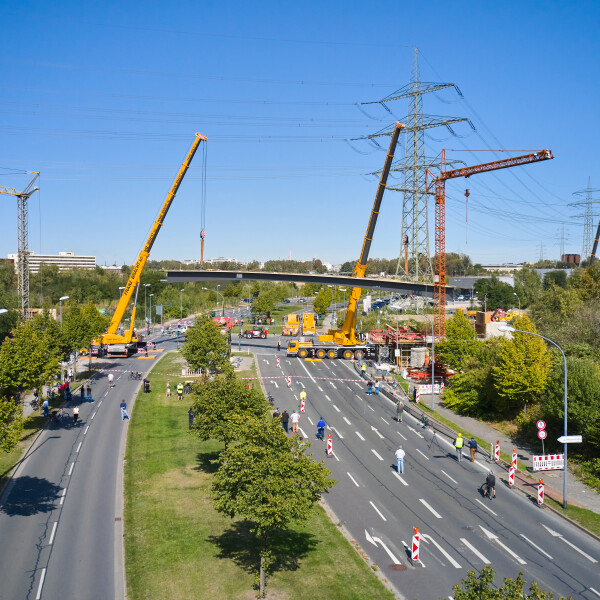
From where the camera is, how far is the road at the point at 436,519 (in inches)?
731

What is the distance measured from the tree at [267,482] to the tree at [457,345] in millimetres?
34402

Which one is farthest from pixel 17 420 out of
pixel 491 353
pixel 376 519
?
pixel 491 353

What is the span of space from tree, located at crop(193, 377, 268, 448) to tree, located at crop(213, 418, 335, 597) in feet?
24.6

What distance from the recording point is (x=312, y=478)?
55.8 ft

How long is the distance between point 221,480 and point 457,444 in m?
17.3

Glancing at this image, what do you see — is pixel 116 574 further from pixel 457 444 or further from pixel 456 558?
pixel 457 444

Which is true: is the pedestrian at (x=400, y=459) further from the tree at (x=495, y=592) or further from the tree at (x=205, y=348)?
the tree at (x=495, y=592)

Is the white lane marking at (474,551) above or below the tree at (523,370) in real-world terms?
below

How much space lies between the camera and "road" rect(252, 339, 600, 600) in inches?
731

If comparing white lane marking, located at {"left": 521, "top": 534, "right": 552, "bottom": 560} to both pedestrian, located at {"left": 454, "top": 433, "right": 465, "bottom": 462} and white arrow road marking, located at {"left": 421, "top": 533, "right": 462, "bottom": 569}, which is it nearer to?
white arrow road marking, located at {"left": 421, "top": 533, "right": 462, "bottom": 569}

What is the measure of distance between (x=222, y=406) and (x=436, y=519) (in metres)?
10.1

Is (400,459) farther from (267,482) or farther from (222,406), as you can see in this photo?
(267,482)

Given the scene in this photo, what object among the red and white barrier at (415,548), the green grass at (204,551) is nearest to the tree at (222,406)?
the green grass at (204,551)

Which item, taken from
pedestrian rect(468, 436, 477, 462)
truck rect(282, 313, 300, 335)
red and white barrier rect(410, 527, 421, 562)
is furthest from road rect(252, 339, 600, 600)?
truck rect(282, 313, 300, 335)
